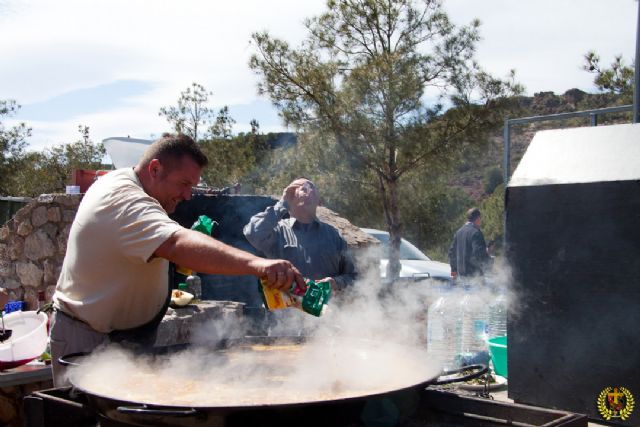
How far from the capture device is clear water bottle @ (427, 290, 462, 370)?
4988mm

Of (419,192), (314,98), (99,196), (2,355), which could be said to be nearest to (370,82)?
(314,98)

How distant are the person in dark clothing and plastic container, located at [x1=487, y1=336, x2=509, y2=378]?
4.42 metres

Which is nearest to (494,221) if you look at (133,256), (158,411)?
(133,256)

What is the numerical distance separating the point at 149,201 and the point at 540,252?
5.66 feet

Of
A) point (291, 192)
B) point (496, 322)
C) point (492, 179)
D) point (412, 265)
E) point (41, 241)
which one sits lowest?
point (412, 265)

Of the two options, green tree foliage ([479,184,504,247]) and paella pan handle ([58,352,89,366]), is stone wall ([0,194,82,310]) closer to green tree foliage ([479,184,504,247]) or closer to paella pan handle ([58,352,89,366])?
paella pan handle ([58,352,89,366])

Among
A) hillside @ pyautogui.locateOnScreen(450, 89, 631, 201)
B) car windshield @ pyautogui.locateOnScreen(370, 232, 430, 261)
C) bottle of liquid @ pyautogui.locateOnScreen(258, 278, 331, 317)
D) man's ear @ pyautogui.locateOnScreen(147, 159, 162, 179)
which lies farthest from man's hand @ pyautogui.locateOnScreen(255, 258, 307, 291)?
hillside @ pyautogui.locateOnScreen(450, 89, 631, 201)

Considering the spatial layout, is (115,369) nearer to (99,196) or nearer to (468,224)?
(99,196)

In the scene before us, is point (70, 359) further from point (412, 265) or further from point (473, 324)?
point (412, 265)

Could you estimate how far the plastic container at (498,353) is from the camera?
4160 millimetres

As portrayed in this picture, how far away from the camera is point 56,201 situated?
6.83 meters

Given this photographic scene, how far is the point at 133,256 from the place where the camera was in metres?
2.22

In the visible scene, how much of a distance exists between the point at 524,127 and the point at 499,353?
13057 mm

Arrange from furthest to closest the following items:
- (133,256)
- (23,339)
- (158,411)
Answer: (23,339) < (133,256) < (158,411)
